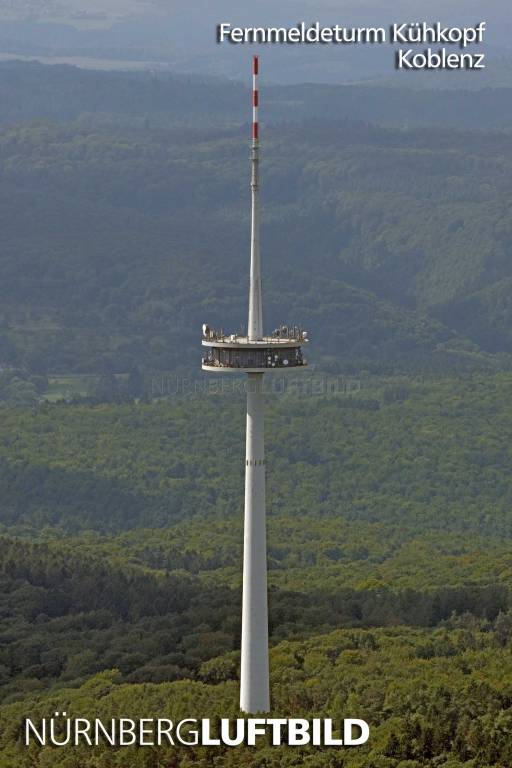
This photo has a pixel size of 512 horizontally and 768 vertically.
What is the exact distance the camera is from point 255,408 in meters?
96.8

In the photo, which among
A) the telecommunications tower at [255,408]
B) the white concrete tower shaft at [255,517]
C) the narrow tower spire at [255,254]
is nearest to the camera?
the telecommunications tower at [255,408]

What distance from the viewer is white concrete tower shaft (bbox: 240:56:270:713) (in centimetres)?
9600

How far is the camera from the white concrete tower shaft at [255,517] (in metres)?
96.0

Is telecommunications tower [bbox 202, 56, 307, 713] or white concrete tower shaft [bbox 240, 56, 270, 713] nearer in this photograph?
telecommunications tower [bbox 202, 56, 307, 713]

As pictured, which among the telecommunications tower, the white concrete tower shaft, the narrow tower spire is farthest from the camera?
the white concrete tower shaft

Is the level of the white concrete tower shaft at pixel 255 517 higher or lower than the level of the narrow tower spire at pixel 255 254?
lower

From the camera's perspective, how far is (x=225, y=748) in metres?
99.1

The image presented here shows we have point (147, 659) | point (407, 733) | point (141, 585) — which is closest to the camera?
point (407, 733)

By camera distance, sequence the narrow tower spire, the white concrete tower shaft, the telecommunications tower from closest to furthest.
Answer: the telecommunications tower
the narrow tower spire
the white concrete tower shaft

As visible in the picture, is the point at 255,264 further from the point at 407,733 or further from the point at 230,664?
the point at 230,664

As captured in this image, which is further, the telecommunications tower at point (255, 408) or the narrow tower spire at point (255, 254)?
the narrow tower spire at point (255, 254)

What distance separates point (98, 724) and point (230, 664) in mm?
16686

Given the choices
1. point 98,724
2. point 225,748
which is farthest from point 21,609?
point 225,748

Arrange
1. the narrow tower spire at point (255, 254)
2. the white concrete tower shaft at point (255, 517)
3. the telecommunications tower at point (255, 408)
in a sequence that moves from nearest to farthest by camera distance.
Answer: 1. the telecommunications tower at point (255, 408)
2. the narrow tower spire at point (255, 254)
3. the white concrete tower shaft at point (255, 517)
